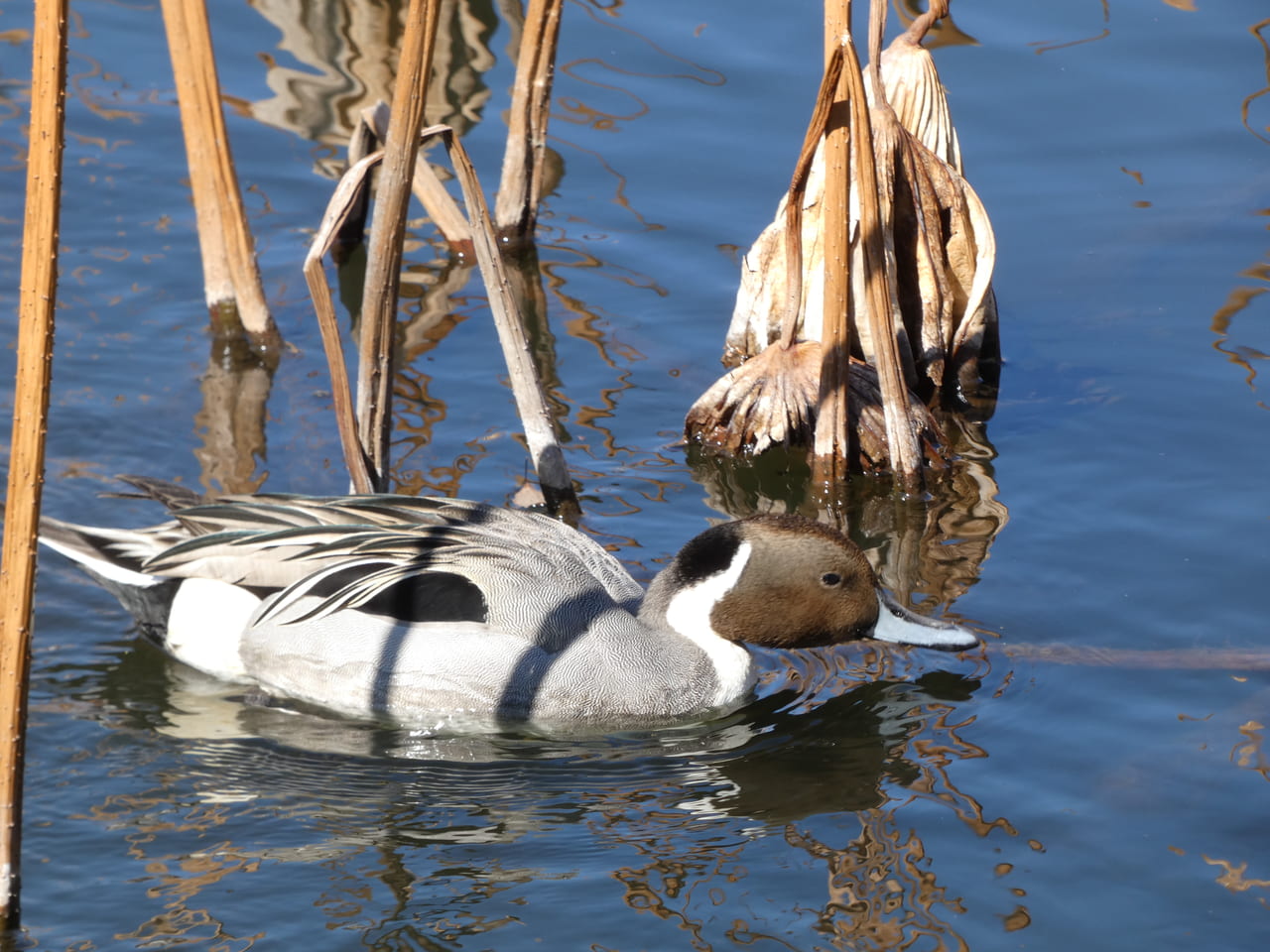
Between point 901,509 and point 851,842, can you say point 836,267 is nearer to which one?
point 901,509

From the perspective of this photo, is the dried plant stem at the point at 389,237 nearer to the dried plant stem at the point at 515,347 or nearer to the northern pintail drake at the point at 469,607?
the dried plant stem at the point at 515,347

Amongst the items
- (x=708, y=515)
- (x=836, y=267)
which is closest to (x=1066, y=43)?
(x=836, y=267)

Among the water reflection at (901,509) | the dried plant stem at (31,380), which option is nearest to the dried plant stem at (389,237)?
the water reflection at (901,509)

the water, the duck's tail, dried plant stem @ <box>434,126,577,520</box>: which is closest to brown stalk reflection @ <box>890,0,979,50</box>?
the water

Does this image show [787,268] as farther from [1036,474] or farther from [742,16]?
[742,16]

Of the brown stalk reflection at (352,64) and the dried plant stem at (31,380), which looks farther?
the brown stalk reflection at (352,64)

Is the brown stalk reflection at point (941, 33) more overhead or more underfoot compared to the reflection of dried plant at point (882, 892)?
more overhead

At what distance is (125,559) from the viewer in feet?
17.8

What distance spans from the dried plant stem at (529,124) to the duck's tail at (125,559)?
308 cm

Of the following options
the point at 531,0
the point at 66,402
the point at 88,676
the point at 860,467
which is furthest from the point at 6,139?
the point at 860,467

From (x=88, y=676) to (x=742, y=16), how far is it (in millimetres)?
6403

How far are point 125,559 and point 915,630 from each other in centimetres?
265

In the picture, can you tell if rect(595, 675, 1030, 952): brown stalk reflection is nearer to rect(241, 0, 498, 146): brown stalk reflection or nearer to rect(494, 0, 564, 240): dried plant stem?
rect(494, 0, 564, 240): dried plant stem

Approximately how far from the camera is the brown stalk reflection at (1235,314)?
7.21 meters
